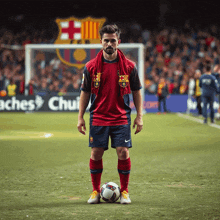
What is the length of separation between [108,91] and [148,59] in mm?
25889

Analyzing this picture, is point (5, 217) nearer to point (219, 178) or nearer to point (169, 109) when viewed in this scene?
point (219, 178)

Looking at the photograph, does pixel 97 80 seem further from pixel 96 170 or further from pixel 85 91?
pixel 96 170

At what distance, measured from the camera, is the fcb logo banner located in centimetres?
2452

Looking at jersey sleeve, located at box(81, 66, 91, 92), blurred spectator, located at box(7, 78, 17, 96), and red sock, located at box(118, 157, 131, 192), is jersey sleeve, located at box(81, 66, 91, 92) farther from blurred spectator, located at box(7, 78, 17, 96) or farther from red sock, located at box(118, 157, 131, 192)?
blurred spectator, located at box(7, 78, 17, 96)

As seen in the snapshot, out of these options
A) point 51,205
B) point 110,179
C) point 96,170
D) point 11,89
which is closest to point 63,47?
point 11,89

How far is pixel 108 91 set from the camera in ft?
15.4

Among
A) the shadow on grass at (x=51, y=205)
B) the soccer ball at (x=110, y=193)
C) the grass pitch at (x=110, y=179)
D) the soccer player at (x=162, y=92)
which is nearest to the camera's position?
the grass pitch at (x=110, y=179)

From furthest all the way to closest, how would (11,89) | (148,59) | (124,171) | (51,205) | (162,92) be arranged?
(148,59), (11,89), (162,92), (124,171), (51,205)

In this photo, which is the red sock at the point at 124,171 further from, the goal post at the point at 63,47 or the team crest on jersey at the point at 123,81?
the goal post at the point at 63,47

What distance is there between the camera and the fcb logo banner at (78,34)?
80.4ft

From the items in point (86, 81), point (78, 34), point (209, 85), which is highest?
point (78, 34)

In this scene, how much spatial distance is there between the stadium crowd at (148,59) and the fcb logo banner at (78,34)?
6.50 ft

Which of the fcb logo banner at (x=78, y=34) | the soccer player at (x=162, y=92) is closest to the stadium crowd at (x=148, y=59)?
the soccer player at (x=162, y=92)

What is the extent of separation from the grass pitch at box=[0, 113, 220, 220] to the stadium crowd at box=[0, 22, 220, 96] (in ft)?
53.0
